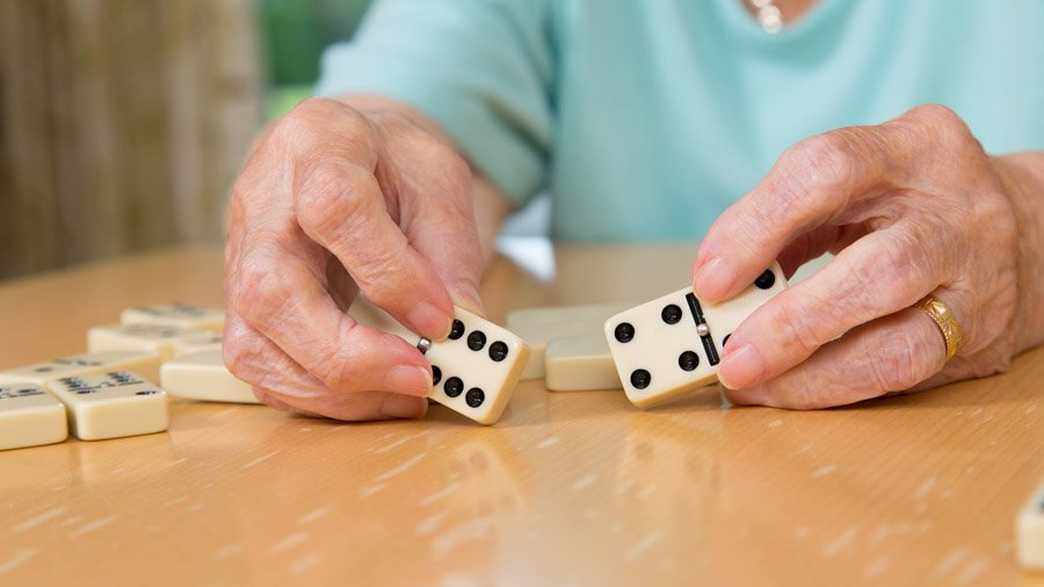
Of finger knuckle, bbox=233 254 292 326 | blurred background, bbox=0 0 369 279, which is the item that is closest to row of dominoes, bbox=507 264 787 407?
finger knuckle, bbox=233 254 292 326

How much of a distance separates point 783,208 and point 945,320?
5.9 inches

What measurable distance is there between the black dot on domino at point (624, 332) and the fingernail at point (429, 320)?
12 centimetres

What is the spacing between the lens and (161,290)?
5.53 feet

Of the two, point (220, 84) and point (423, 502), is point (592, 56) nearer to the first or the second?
point (423, 502)

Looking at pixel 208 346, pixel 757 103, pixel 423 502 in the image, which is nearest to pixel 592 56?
pixel 757 103

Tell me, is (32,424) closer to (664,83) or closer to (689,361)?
(689,361)

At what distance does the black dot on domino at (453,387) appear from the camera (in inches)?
34.3

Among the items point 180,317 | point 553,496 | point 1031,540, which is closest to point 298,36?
point 180,317

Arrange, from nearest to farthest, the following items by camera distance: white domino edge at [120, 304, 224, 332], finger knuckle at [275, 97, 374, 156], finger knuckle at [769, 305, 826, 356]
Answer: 1. finger knuckle at [769, 305, 826, 356]
2. finger knuckle at [275, 97, 374, 156]
3. white domino edge at [120, 304, 224, 332]

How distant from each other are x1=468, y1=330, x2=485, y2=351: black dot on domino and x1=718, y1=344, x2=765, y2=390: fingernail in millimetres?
170

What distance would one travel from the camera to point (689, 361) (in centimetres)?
87

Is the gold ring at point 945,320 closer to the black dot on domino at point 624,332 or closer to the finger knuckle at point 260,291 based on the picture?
the black dot on domino at point 624,332

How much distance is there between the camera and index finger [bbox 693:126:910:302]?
842mm

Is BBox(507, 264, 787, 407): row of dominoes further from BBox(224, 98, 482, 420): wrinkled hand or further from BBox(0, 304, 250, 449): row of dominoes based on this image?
BBox(0, 304, 250, 449): row of dominoes
